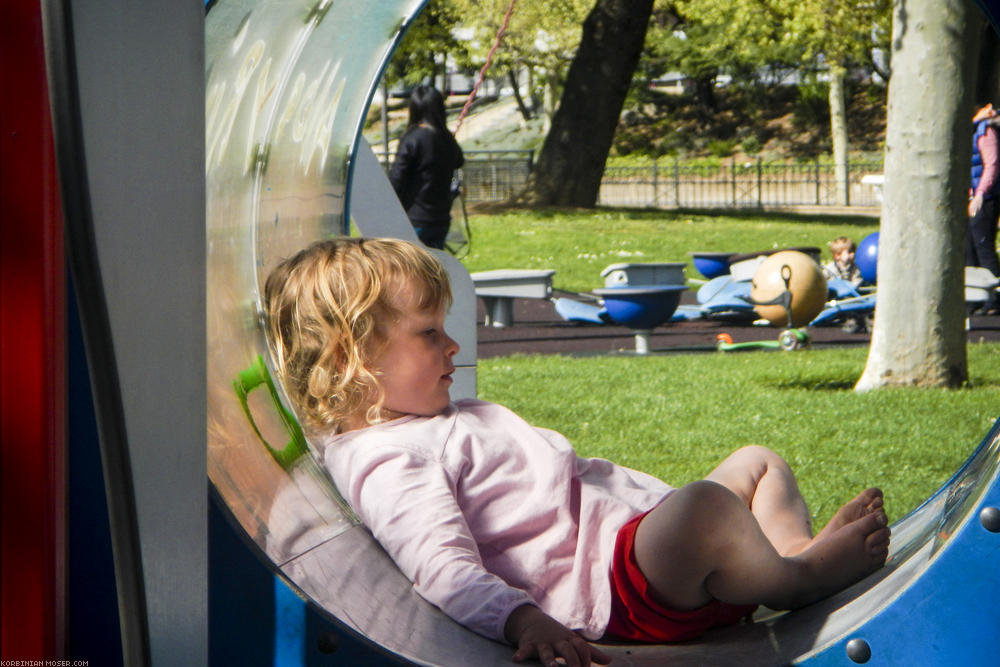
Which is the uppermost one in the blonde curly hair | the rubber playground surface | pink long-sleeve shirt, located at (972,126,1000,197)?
pink long-sleeve shirt, located at (972,126,1000,197)

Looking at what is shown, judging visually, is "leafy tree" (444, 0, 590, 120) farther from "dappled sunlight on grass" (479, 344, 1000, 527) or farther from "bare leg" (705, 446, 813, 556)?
"bare leg" (705, 446, 813, 556)

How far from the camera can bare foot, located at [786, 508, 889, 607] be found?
1.86m

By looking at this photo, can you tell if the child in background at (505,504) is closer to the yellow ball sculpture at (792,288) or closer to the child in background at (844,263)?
the yellow ball sculpture at (792,288)

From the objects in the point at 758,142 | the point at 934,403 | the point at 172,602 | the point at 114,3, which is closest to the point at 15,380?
the point at 172,602

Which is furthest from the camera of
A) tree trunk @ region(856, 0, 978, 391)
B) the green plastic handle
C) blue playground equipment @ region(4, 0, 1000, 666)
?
tree trunk @ region(856, 0, 978, 391)

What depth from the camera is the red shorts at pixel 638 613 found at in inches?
78.3

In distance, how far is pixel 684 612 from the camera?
2.00 metres

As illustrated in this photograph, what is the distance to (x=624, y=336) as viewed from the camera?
9430 mm

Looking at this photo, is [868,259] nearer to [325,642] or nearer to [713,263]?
[713,263]

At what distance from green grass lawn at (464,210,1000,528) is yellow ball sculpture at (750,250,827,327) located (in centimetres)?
115

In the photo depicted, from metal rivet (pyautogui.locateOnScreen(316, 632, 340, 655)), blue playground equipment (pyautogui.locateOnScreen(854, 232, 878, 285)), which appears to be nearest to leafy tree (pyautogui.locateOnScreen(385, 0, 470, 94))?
blue playground equipment (pyautogui.locateOnScreen(854, 232, 878, 285))

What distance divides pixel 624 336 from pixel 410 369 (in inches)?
287

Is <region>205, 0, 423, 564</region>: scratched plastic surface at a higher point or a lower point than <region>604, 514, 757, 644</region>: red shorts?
higher

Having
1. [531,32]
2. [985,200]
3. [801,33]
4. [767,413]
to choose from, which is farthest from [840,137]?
[767,413]
